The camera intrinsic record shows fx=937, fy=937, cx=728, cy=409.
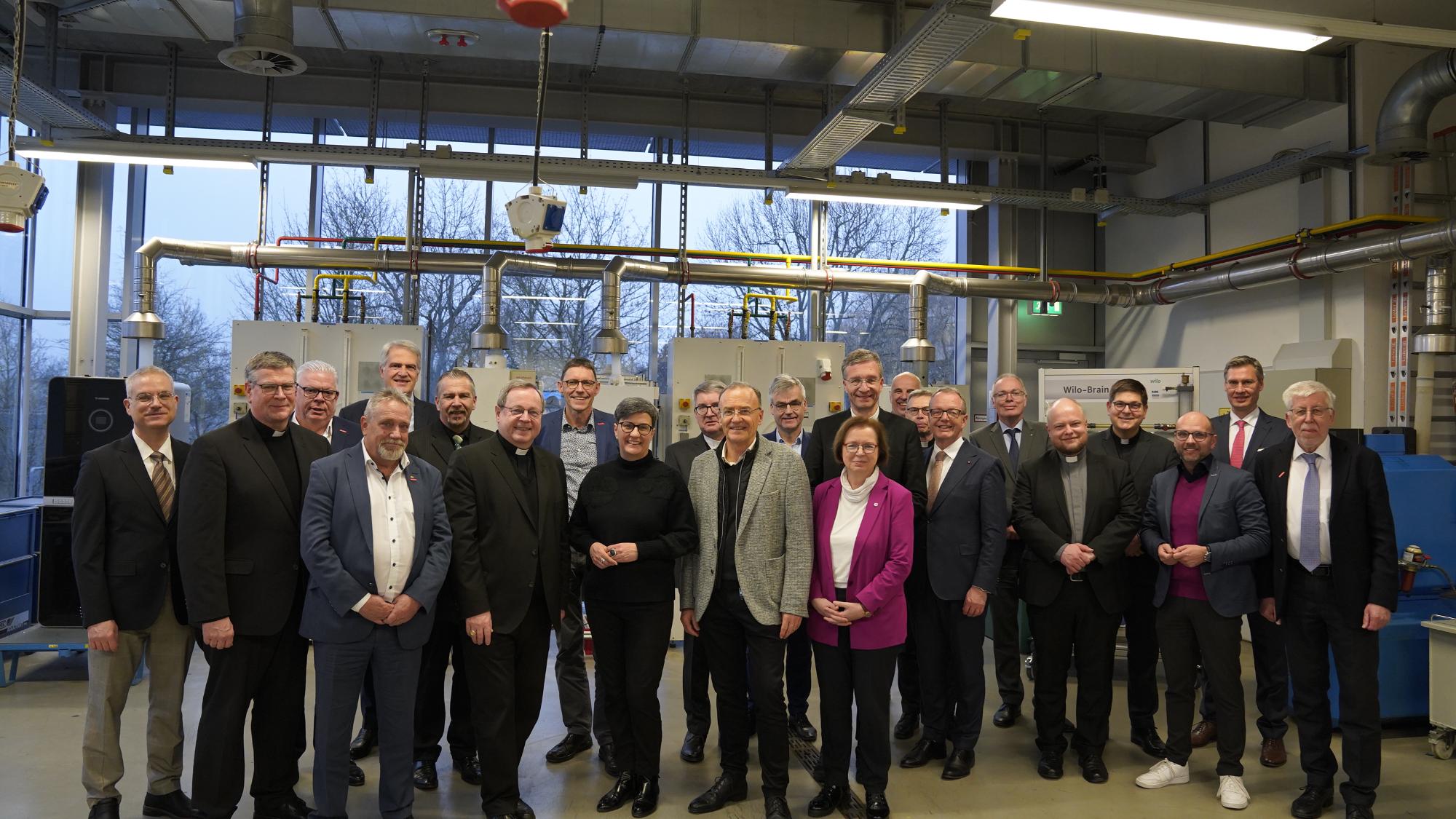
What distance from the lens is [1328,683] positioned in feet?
11.6

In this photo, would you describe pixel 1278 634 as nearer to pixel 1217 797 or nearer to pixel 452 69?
pixel 1217 797

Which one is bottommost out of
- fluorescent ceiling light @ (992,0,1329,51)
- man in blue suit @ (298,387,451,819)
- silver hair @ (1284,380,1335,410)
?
man in blue suit @ (298,387,451,819)

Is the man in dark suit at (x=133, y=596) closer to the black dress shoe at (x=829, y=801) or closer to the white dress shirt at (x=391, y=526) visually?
the white dress shirt at (x=391, y=526)

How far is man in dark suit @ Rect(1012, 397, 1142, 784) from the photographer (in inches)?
154

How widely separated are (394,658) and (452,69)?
6.69 meters

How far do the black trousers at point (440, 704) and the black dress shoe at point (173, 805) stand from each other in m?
0.81

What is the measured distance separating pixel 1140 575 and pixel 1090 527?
52cm

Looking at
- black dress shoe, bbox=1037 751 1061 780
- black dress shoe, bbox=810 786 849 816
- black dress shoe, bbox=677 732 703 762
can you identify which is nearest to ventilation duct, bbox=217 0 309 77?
black dress shoe, bbox=677 732 703 762

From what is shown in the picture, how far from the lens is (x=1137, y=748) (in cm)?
430

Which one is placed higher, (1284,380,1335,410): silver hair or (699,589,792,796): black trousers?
(1284,380,1335,410): silver hair

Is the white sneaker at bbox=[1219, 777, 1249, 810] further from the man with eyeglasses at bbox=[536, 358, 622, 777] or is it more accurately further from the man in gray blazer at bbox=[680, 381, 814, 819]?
the man with eyeglasses at bbox=[536, 358, 622, 777]

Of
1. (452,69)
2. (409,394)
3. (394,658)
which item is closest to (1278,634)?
(394,658)

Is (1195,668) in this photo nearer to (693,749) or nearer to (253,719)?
(693,749)

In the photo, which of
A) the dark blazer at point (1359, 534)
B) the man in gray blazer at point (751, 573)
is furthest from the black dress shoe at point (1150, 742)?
the man in gray blazer at point (751, 573)
